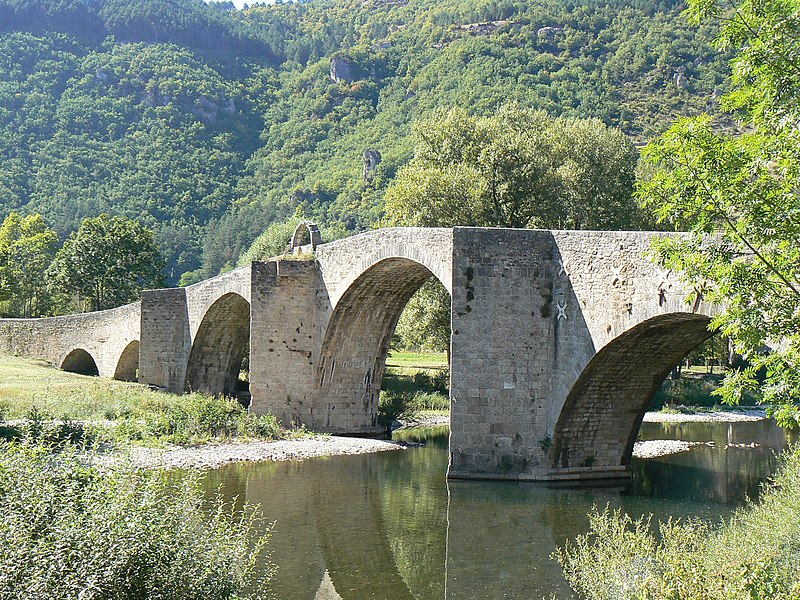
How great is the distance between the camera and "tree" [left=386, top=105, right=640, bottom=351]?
26.2 metres

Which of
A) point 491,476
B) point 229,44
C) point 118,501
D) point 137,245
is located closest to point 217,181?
point 229,44

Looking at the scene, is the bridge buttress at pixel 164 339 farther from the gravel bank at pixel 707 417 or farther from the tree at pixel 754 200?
the tree at pixel 754 200

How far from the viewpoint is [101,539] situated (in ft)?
22.3

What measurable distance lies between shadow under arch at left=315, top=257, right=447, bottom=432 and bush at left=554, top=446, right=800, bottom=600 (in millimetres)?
10218

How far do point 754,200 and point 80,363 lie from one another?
33221 millimetres

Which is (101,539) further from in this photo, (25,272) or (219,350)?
(25,272)

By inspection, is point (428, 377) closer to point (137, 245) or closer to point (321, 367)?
point (321, 367)

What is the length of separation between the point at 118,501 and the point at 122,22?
95834 millimetres

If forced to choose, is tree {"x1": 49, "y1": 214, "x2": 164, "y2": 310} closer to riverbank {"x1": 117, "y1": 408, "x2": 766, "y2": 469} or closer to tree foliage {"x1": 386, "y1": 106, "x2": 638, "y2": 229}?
tree foliage {"x1": 386, "y1": 106, "x2": 638, "y2": 229}

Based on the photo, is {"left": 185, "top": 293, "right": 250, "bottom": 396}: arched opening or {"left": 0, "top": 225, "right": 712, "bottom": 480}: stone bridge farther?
{"left": 185, "top": 293, "right": 250, "bottom": 396}: arched opening

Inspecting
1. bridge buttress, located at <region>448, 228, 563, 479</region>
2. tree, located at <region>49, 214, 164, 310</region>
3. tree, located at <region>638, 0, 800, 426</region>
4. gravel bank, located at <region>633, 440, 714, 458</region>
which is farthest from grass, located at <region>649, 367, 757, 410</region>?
tree, located at <region>49, 214, 164, 310</region>

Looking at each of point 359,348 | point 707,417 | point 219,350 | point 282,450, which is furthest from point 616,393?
point 219,350

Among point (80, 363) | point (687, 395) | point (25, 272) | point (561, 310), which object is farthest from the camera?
point (25, 272)

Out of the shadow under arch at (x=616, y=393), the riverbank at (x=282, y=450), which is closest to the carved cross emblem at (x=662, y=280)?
the shadow under arch at (x=616, y=393)
